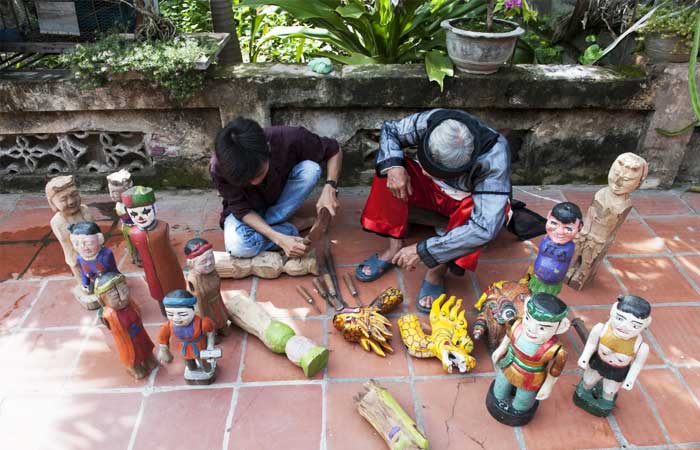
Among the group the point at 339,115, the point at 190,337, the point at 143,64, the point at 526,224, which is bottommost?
the point at 190,337

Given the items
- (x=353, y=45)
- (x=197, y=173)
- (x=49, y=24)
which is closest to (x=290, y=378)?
(x=197, y=173)

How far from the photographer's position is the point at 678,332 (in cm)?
302

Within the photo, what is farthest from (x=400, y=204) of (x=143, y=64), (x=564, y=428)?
(x=143, y=64)

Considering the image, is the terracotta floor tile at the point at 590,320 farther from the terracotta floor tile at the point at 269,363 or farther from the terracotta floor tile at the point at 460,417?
the terracotta floor tile at the point at 269,363

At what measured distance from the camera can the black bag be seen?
345 cm

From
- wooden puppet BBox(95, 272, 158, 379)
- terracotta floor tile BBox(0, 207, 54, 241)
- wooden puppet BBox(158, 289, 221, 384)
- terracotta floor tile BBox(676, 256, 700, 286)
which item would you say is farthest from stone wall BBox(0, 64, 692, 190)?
wooden puppet BBox(158, 289, 221, 384)

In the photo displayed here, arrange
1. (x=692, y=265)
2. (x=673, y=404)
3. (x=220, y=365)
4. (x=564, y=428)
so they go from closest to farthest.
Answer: (x=564, y=428) → (x=673, y=404) → (x=220, y=365) → (x=692, y=265)

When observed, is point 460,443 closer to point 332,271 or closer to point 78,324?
point 332,271

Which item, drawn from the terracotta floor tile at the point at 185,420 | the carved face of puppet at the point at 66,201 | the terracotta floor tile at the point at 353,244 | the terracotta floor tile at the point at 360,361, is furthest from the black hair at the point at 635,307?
the carved face of puppet at the point at 66,201

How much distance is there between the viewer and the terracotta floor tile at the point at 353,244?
12.0 ft

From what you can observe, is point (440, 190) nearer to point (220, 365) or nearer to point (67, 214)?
point (220, 365)

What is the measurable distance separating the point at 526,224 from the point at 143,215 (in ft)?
7.83

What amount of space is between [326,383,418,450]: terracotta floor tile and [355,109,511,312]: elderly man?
0.65 meters

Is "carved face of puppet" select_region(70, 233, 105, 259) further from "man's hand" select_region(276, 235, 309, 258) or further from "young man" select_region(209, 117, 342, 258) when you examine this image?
"man's hand" select_region(276, 235, 309, 258)
